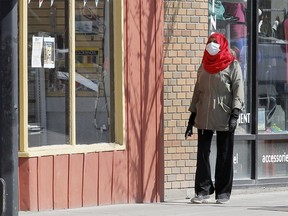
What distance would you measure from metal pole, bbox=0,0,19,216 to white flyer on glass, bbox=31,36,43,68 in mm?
4205

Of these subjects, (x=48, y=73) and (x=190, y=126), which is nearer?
(x=48, y=73)

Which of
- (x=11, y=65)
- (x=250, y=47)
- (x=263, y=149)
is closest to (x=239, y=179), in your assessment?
(x=263, y=149)

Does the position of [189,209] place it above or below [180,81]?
below

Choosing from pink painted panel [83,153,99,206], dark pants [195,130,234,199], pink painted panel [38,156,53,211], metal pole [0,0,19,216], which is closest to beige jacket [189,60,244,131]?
dark pants [195,130,234,199]

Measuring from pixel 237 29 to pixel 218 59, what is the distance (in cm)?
150

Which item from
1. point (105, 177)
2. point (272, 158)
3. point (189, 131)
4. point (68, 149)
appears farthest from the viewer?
point (272, 158)

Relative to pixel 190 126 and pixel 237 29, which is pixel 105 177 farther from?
pixel 237 29

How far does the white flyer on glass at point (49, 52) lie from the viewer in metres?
9.03

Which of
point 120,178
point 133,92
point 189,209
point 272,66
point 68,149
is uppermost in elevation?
point 272,66

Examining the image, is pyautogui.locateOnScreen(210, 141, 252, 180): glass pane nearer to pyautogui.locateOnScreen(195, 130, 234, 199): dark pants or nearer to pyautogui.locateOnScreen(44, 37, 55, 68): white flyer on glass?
pyautogui.locateOnScreen(195, 130, 234, 199): dark pants

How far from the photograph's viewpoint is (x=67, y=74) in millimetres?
9250

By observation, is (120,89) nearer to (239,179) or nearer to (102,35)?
(102,35)

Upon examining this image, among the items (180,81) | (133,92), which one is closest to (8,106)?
(133,92)

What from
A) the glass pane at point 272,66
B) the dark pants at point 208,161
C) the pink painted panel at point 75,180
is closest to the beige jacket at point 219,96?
the dark pants at point 208,161
